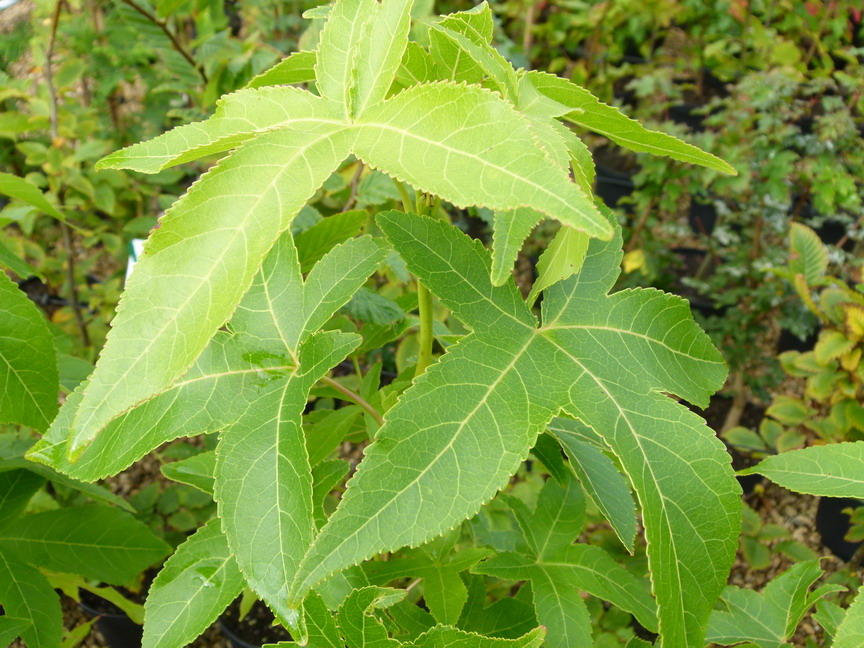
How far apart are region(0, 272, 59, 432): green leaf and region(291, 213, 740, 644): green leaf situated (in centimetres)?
38

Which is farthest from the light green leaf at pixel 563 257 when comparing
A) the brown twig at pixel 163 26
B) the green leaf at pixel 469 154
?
the brown twig at pixel 163 26

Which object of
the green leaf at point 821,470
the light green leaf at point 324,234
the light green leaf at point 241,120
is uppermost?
the light green leaf at point 241,120

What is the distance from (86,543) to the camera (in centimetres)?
100

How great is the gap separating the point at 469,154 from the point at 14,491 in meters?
0.81

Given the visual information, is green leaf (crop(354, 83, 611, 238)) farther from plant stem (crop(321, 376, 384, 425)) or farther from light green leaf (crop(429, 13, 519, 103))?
plant stem (crop(321, 376, 384, 425))

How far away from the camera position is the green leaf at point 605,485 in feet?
2.33

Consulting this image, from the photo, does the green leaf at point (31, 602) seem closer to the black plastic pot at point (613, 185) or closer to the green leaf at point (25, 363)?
the green leaf at point (25, 363)

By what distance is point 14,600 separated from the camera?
0.90 m

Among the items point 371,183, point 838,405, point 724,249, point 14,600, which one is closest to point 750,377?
point 724,249

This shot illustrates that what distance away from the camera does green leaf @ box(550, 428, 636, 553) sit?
711mm

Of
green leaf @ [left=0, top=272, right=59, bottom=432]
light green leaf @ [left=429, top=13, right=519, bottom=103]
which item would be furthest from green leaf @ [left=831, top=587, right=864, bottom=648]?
green leaf @ [left=0, top=272, right=59, bottom=432]

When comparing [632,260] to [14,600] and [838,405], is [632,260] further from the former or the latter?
[14,600]

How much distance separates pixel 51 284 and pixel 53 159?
23.5 inches

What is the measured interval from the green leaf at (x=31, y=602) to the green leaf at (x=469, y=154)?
74 centimetres
